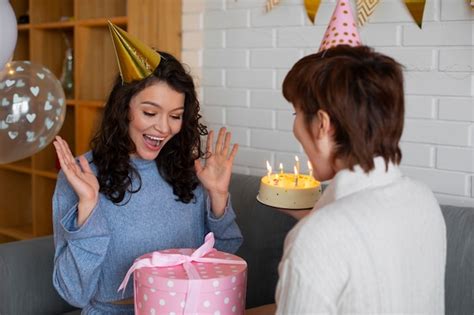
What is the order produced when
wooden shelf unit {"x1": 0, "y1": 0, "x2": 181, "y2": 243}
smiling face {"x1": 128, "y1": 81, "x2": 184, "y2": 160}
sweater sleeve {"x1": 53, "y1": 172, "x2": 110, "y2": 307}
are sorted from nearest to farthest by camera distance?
sweater sleeve {"x1": 53, "y1": 172, "x2": 110, "y2": 307}, smiling face {"x1": 128, "y1": 81, "x2": 184, "y2": 160}, wooden shelf unit {"x1": 0, "y1": 0, "x2": 181, "y2": 243}

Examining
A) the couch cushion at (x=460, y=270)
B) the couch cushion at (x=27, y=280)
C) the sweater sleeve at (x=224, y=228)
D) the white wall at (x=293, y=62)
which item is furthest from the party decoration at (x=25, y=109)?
the couch cushion at (x=460, y=270)

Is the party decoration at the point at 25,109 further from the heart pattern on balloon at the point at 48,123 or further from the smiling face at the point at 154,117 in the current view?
the smiling face at the point at 154,117

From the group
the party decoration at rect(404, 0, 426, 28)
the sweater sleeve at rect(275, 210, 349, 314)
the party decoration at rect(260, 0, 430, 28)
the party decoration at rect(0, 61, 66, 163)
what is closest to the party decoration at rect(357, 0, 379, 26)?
the party decoration at rect(260, 0, 430, 28)

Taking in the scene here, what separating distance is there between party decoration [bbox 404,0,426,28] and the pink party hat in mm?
649

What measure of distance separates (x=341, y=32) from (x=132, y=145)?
2.11 ft

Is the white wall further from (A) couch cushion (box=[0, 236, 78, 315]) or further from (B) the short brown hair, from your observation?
(B) the short brown hair

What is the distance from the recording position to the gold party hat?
1.63 metres

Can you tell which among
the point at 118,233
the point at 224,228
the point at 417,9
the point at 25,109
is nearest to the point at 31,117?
the point at 25,109

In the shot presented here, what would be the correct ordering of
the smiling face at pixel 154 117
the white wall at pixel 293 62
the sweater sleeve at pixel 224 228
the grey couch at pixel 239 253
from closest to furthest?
the smiling face at pixel 154 117 → the sweater sleeve at pixel 224 228 → the white wall at pixel 293 62 → the grey couch at pixel 239 253

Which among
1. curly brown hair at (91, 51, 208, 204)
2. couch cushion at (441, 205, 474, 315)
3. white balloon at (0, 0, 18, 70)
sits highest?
white balloon at (0, 0, 18, 70)

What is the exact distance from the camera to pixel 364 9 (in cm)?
219

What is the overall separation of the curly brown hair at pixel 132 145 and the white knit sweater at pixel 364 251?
2.36ft

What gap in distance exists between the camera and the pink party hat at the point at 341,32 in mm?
1425

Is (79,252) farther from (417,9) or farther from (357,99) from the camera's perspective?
(417,9)
